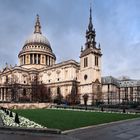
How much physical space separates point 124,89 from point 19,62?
59494mm

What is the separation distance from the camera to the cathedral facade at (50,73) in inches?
3984

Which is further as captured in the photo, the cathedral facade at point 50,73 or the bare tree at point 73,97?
the cathedral facade at point 50,73

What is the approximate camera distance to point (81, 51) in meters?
109

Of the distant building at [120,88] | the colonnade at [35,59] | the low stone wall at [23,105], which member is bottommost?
the low stone wall at [23,105]

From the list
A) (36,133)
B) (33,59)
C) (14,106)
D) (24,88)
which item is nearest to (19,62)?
(33,59)

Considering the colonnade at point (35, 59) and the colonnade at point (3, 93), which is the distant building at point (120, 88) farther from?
the colonnade at point (3, 93)

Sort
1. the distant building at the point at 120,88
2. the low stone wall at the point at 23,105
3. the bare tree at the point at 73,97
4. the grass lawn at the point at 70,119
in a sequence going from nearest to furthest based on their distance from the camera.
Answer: the grass lawn at the point at 70,119
the low stone wall at the point at 23,105
the bare tree at the point at 73,97
the distant building at the point at 120,88

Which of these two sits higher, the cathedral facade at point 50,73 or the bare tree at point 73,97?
the cathedral facade at point 50,73

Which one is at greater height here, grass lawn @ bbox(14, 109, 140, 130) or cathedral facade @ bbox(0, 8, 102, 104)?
cathedral facade @ bbox(0, 8, 102, 104)

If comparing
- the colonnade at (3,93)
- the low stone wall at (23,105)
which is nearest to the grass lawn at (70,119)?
the low stone wall at (23,105)

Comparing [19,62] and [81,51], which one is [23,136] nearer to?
[81,51]

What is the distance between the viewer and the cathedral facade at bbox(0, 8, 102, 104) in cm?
10119

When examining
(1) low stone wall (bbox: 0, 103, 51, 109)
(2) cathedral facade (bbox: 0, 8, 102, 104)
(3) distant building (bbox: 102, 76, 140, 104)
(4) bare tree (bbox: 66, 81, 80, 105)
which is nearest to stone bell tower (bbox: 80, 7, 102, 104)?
(2) cathedral facade (bbox: 0, 8, 102, 104)

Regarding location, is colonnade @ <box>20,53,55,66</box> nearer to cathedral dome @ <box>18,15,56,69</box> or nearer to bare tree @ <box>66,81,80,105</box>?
cathedral dome @ <box>18,15,56,69</box>
